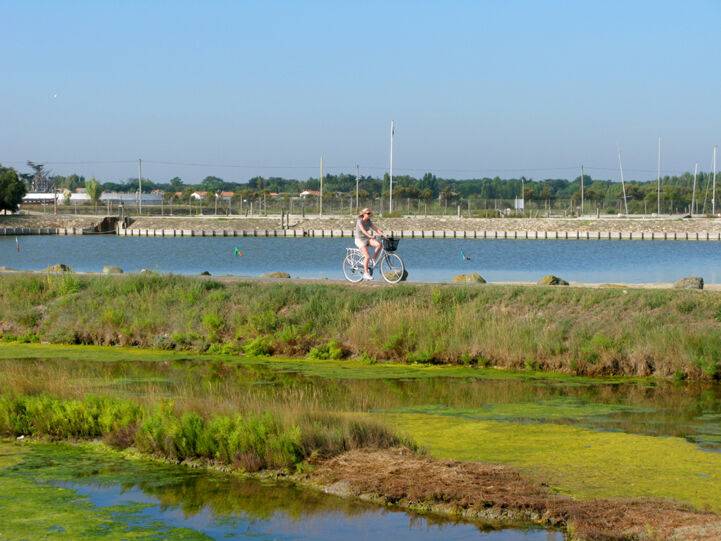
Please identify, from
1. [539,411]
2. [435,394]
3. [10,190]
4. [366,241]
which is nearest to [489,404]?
[539,411]

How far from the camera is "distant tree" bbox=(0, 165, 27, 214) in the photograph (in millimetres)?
113812

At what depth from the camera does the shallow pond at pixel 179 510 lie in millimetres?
8789

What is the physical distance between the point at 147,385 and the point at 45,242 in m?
75.9

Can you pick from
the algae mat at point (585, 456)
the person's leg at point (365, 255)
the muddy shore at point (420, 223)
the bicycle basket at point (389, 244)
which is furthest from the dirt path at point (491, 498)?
the muddy shore at point (420, 223)

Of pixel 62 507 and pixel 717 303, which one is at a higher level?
pixel 717 303

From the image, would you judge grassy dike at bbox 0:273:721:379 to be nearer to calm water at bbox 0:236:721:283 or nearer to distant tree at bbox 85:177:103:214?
calm water at bbox 0:236:721:283

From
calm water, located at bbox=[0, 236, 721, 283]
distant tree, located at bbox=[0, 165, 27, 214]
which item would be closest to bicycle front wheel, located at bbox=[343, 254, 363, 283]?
calm water, located at bbox=[0, 236, 721, 283]

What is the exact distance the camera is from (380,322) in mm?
20094

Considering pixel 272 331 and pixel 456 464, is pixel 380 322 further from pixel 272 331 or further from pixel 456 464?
pixel 456 464

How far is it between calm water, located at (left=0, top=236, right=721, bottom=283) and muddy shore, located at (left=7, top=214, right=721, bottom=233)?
40.7 feet

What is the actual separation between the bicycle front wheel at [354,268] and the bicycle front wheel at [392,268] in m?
0.60

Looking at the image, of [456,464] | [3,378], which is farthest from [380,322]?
[456,464]

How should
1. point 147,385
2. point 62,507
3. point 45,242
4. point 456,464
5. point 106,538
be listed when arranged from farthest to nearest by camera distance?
point 45,242
point 147,385
point 456,464
point 62,507
point 106,538

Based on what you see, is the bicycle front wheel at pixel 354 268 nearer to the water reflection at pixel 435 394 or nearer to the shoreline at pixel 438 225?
the water reflection at pixel 435 394
